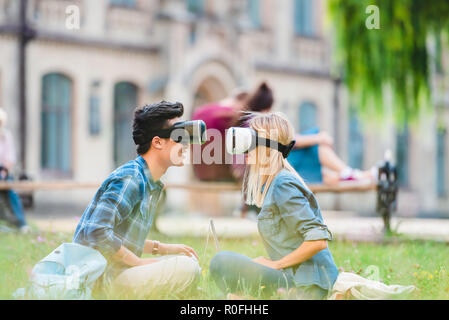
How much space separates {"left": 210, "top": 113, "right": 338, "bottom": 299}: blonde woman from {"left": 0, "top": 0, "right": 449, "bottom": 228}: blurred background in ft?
34.4

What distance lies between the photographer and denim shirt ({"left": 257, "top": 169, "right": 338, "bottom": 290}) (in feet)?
10.0

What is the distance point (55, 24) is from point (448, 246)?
1196cm

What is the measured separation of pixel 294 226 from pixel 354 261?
1.78 meters

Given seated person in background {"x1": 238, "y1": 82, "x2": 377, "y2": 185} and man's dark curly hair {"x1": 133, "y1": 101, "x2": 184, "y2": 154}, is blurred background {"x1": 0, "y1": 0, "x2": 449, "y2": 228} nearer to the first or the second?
seated person in background {"x1": 238, "y1": 82, "x2": 377, "y2": 185}

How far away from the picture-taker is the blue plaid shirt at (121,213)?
116 inches

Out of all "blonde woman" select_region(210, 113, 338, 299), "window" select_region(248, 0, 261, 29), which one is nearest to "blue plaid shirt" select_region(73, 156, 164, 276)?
"blonde woman" select_region(210, 113, 338, 299)

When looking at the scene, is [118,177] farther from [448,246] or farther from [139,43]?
[139,43]

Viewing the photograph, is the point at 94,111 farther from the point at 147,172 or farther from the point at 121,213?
the point at 121,213

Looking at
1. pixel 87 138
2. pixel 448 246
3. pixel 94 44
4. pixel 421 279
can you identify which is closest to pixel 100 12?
pixel 94 44

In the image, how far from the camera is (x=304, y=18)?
22047mm

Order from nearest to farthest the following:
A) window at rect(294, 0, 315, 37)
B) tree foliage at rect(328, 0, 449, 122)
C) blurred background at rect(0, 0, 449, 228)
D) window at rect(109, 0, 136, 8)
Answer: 1. tree foliage at rect(328, 0, 449, 122)
2. blurred background at rect(0, 0, 449, 228)
3. window at rect(109, 0, 136, 8)
4. window at rect(294, 0, 315, 37)

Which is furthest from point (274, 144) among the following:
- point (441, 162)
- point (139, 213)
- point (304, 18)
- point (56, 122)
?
point (441, 162)

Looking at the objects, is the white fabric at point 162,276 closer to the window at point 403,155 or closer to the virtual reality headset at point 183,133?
the virtual reality headset at point 183,133

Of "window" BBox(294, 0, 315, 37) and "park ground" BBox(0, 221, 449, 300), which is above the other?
"window" BBox(294, 0, 315, 37)
